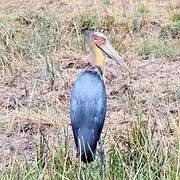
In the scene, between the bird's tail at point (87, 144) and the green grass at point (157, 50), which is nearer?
the bird's tail at point (87, 144)

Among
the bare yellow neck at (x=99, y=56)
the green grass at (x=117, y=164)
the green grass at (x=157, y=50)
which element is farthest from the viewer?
the green grass at (x=157, y=50)

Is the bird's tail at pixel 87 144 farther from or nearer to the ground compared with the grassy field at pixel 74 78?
farther from the ground

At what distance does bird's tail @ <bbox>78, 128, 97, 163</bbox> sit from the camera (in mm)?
3609

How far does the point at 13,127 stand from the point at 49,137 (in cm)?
51

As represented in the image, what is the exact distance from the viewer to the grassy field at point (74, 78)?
146 inches

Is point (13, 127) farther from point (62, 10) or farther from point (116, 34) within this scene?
point (62, 10)

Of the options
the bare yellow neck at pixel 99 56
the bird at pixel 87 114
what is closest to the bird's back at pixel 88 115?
the bird at pixel 87 114

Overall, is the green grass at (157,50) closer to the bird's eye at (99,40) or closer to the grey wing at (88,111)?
the bird's eye at (99,40)

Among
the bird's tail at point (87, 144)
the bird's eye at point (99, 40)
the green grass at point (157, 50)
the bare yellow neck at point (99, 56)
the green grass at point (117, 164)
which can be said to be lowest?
the green grass at point (157, 50)

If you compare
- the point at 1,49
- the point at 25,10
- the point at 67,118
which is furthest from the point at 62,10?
the point at 67,118

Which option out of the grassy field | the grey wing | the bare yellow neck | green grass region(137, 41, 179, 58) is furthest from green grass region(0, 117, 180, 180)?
green grass region(137, 41, 179, 58)

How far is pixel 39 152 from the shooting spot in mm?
3809

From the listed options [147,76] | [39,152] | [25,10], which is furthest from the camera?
[25,10]

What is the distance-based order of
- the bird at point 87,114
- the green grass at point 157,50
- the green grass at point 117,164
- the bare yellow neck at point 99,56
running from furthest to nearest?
the green grass at point 157,50 < the bare yellow neck at point 99,56 < the bird at point 87,114 < the green grass at point 117,164
